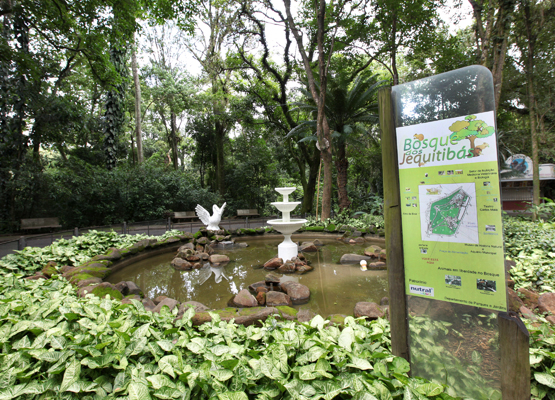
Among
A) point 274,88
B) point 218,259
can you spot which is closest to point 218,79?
point 274,88

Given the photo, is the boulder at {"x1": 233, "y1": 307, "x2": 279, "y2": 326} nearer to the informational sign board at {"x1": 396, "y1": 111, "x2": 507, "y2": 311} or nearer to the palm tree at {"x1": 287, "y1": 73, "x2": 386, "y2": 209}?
the informational sign board at {"x1": 396, "y1": 111, "x2": 507, "y2": 311}

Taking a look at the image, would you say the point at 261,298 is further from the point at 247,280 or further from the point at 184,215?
the point at 184,215

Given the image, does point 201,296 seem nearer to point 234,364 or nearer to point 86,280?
point 86,280

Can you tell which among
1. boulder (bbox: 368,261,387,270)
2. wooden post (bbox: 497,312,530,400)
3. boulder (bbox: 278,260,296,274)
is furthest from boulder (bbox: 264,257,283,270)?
wooden post (bbox: 497,312,530,400)

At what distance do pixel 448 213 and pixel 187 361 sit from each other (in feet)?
6.24

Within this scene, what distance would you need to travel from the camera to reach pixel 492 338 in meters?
1.53

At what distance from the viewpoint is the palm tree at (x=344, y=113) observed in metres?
12.1

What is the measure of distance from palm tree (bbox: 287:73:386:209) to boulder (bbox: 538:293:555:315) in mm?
9049

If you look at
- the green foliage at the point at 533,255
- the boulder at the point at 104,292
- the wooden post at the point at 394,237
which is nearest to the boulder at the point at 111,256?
the boulder at the point at 104,292

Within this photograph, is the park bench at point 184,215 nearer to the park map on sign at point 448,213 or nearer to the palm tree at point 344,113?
the palm tree at point 344,113

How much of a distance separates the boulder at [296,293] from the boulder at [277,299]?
114 millimetres

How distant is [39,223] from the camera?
10906 millimetres

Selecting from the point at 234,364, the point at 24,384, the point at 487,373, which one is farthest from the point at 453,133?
the point at 24,384

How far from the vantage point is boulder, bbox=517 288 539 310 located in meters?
2.99
